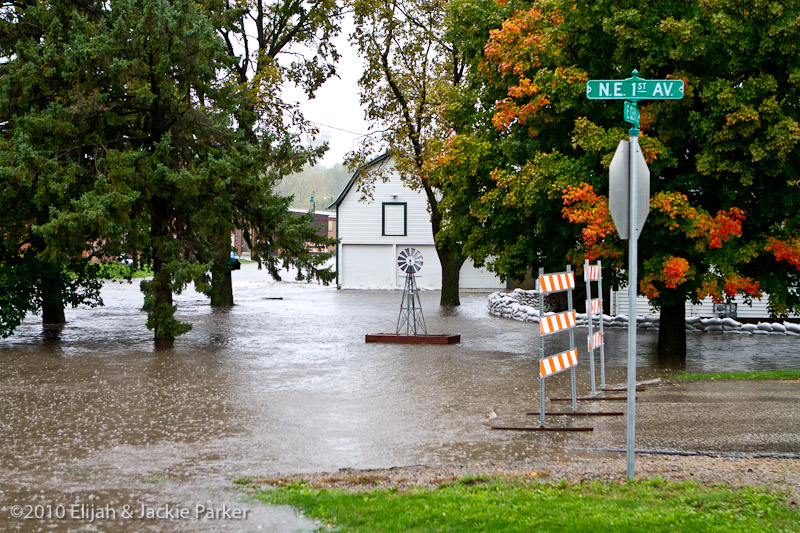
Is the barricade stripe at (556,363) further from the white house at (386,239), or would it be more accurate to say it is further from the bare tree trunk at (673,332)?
the white house at (386,239)

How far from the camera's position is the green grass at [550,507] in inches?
206

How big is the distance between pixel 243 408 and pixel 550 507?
6.45 meters

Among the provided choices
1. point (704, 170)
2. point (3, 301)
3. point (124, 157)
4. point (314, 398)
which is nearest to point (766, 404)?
point (704, 170)

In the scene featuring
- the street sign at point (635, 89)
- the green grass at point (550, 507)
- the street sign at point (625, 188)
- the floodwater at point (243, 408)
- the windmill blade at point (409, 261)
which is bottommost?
the floodwater at point (243, 408)

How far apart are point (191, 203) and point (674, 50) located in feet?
35.3

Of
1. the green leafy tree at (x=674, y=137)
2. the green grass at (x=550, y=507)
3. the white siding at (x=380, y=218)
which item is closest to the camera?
the green grass at (x=550, y=507)

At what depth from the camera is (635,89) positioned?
6.96 m

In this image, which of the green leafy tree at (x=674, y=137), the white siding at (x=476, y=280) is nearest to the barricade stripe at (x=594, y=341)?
→ the green leafy tree at (x=674, y=137)

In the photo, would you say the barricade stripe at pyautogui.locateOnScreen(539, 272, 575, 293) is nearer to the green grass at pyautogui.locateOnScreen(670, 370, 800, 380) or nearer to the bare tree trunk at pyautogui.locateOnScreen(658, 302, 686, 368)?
the green grass at pyautogui.locateOnScreen(670, 370, 800, 380)

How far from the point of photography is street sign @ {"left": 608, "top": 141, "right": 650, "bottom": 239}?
6.63m

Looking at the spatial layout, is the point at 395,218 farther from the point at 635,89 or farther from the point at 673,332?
the point at 635,89

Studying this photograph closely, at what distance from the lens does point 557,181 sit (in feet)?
48.2

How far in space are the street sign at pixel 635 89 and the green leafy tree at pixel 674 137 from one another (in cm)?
703

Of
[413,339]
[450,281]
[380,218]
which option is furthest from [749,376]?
[380,218]
